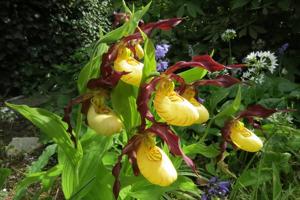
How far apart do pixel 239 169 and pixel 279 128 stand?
0.41m

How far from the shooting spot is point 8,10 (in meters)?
4.49

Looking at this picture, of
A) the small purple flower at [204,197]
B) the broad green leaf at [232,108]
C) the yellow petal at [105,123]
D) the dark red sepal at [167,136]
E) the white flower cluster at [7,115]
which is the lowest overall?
the white flower cluster at [7,115]

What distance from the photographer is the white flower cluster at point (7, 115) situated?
3643 millimetres

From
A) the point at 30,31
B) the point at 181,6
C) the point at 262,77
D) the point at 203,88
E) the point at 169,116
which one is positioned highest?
the point at 169,116

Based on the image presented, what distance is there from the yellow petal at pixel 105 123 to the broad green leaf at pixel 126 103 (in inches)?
3.7

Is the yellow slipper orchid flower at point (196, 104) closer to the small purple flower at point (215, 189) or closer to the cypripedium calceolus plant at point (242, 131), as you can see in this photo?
the cypripedium calceolus plant at point (242, 131)

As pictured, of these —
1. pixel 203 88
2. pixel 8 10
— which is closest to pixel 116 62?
pixel 203 88

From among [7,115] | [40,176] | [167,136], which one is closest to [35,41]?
[7,115]

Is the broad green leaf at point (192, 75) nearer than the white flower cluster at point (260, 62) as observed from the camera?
Yes

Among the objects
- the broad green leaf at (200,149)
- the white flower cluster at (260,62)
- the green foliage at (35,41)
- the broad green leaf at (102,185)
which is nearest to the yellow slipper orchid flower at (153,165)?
the broad green leaf at (102,185)

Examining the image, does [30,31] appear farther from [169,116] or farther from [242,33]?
[169,116]

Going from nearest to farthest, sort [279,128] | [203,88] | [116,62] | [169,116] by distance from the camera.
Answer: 1. [169,116]
2. [116,62]
3. [279,128]
4. [203,88]

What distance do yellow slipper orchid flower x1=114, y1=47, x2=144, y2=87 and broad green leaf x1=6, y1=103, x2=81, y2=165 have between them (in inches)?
9.5

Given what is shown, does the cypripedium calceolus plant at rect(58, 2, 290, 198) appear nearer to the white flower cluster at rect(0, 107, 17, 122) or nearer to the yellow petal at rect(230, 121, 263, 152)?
the yellow petal at rect(230, 121, 263, 152)
